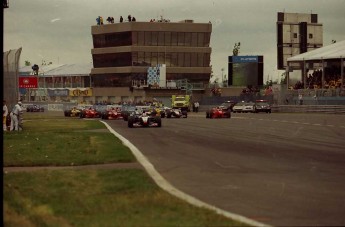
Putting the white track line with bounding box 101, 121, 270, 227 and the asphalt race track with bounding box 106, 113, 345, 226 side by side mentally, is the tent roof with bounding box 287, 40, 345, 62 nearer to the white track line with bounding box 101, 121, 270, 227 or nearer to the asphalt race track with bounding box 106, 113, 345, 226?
the asphalt race track with bounding box 106, 113, 345, 226

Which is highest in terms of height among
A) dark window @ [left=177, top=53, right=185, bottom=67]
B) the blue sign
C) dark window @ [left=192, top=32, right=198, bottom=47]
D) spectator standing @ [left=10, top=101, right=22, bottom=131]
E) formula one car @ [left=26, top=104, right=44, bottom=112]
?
dark window @ [left=192, top=32, right=198, bottom=47]

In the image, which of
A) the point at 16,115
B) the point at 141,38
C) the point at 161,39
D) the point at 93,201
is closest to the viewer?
the point at 93,201

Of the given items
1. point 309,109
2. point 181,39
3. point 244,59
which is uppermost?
point 181,39

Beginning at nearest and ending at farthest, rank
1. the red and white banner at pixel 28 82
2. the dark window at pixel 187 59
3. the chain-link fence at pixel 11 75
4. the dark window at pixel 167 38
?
the chain-link fence at pixel 11 75, the red and white banner at pixel 28 82, the dark window at pixel 167 38, the dark window at pixel 187 59

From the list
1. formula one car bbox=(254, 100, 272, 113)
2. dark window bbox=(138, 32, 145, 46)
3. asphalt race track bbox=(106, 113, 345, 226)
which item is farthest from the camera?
dark window bbox=(138, 32, 145, 46)

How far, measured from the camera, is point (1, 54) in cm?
718

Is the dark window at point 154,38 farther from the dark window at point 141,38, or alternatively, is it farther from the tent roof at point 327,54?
the tent roof at point 327,54

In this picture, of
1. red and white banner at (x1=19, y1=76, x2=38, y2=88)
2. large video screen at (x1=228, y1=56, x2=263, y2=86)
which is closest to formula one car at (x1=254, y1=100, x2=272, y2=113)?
large video screen at (x1=228, y1=56, x2=263, y2=86)

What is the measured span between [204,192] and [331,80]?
199 ft

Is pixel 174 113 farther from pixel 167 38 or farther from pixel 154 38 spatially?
pixel 167 38

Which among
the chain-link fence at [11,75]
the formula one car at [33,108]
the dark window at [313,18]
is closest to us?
the chain-link fence at [11,75]

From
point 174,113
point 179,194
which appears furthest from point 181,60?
point 179,194

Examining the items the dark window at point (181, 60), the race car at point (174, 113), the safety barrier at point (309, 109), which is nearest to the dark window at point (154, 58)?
the dark window at point (181, 60)

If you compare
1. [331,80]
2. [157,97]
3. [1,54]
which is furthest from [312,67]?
[1,54]
